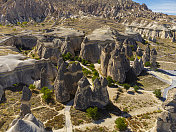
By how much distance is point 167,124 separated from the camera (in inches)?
652

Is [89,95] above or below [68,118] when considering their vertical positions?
above

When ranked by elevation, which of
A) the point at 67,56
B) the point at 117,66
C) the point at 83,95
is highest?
the point at 67,56

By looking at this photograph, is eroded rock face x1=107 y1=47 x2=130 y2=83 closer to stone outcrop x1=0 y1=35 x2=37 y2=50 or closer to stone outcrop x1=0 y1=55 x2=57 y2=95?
stone outcrop x1=0 y1=55 x2=57 y2=95

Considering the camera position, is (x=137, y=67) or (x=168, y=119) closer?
(x=168, y=119)

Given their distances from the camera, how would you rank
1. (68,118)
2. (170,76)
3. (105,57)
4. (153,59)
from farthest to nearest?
(153,59) → (170,76) → (105,57) → (68,118)

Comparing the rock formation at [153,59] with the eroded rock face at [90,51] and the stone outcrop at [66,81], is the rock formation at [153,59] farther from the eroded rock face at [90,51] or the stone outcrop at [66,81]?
the stone outcrop at [66,81]

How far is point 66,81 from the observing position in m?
34.6

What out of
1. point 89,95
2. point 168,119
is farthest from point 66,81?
point 168,119

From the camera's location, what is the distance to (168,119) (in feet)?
54.0

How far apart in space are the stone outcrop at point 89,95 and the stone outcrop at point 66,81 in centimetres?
379

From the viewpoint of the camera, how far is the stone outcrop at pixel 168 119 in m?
16.5

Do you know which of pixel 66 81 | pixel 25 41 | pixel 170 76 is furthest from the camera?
pixel 25 41

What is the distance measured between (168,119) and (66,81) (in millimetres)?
23368

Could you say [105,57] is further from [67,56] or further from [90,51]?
[67,56]
